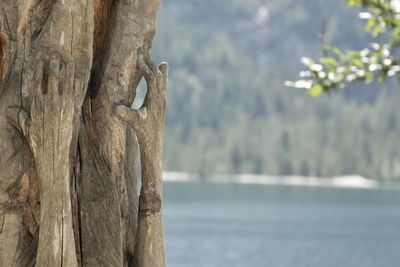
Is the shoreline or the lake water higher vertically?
the shoreline

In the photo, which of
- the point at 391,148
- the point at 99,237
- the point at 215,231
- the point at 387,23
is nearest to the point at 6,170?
the point at 99,237

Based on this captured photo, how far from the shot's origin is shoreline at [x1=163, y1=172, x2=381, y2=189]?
16512 centimetres

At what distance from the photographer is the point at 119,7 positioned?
6.83 meters

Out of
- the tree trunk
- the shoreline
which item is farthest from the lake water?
the tree trunk

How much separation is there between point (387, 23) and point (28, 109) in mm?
2996

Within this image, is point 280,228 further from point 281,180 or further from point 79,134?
point 281,180

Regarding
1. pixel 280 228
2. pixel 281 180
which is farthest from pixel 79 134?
pixel 281 180

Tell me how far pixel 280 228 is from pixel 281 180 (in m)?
92.1

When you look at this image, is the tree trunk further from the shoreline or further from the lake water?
the shoreline

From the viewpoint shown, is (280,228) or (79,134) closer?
(79,134)

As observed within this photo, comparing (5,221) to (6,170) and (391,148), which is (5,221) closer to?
(6,170)

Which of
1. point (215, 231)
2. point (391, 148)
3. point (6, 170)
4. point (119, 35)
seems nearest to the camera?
point (6, 170)

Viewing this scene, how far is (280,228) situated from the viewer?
3241 inches

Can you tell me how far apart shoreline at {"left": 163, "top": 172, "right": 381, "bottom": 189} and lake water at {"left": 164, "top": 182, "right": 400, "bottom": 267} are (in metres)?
17.6
